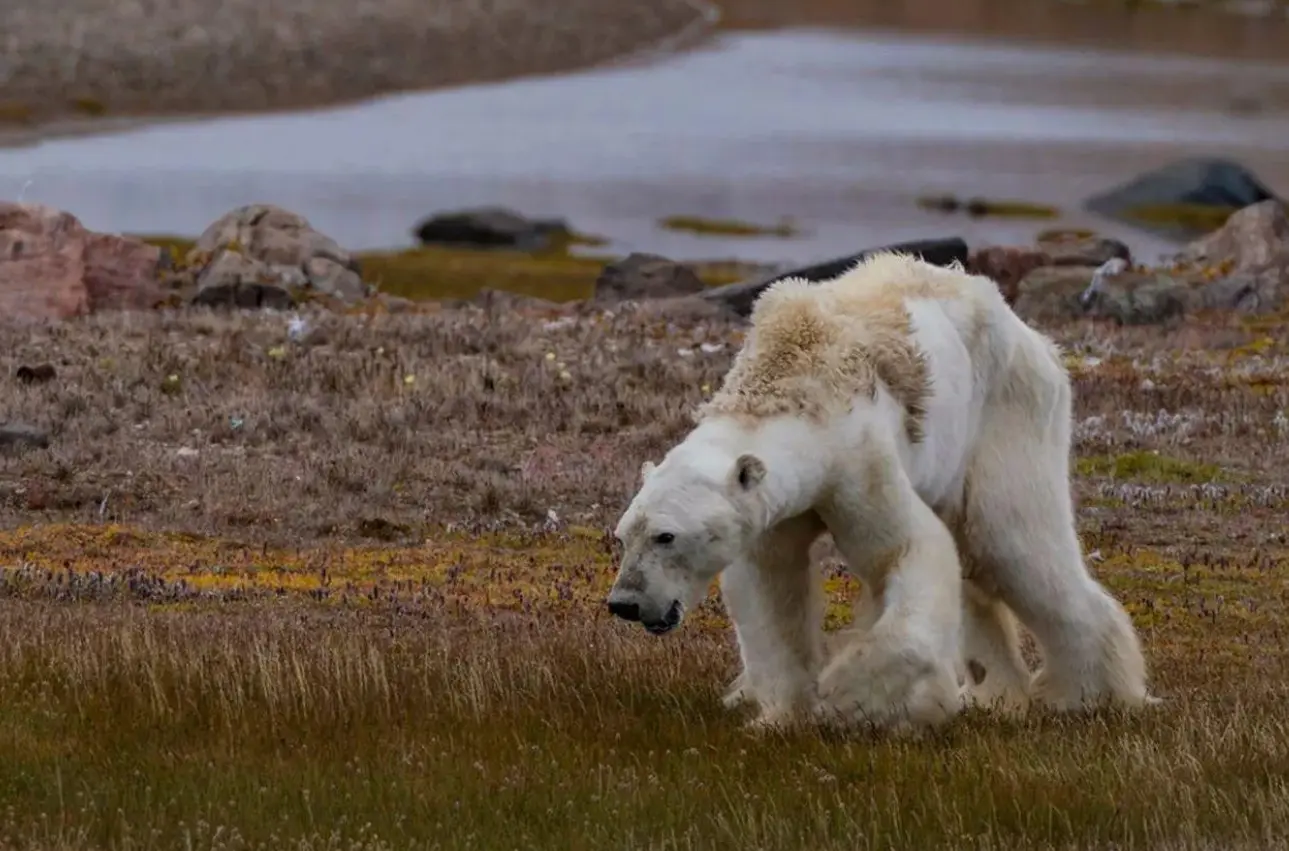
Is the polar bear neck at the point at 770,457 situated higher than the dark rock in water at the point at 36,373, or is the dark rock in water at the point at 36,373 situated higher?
the polar bear neck at the point at 770,457

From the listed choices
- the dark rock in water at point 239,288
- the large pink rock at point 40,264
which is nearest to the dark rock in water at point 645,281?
the dark rock in water at point 239,288

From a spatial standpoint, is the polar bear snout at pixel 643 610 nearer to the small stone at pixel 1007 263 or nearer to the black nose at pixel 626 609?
the black nose at pixel 626 609

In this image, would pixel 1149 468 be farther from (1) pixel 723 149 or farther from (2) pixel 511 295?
(1) pixel 723 149

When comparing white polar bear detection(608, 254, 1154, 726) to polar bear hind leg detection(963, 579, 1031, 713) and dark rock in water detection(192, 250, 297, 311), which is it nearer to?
polar bear hind leg detection(963, 579, 1031, 713)

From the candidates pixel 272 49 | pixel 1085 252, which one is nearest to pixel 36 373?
pixel 1085 252

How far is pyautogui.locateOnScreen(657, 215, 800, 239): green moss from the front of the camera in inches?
2411

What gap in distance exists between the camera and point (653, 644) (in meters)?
11.4

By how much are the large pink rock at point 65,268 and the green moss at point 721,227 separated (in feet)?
105

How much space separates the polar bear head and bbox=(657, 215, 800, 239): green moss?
5241 centimetres

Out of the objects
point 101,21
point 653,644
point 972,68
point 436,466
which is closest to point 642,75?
point 972,68

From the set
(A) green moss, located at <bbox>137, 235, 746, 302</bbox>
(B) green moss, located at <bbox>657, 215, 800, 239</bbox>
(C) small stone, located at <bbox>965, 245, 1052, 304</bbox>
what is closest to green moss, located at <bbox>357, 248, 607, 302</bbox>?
(A) green moss, located at <bbox>137, 235, 746, 302</bbox>

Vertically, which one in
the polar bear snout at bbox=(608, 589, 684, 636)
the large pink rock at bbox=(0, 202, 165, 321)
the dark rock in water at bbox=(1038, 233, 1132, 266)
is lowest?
the dark rock in water at bbox=(1038, 233, 1132, 266)

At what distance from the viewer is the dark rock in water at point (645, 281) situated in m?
33.9

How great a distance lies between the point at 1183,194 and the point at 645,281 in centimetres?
3653
